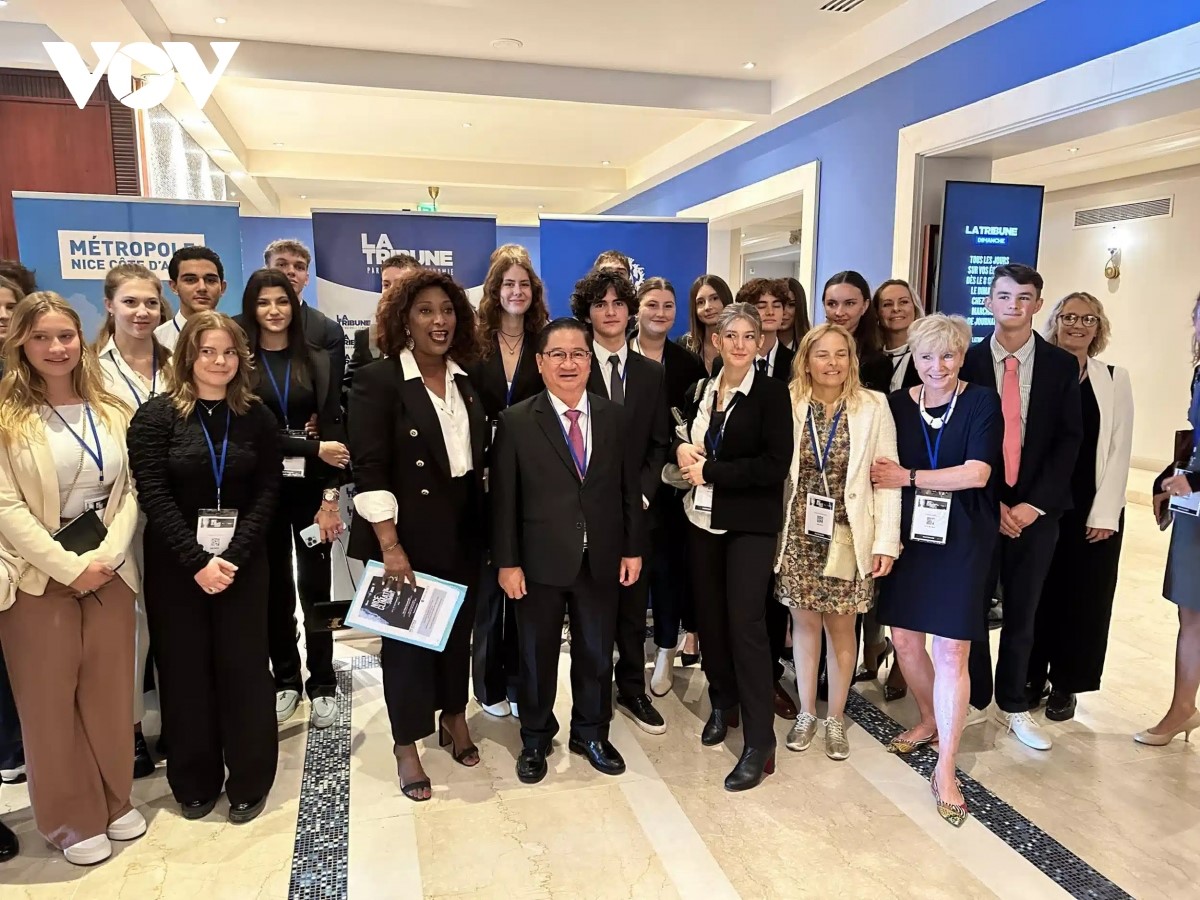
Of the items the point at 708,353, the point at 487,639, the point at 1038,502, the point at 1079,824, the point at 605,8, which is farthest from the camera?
the point at 605,8

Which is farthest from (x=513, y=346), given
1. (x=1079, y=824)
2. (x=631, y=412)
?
(x=1079, y=824)

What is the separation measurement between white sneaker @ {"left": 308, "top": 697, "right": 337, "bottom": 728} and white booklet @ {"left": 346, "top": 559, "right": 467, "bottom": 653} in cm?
88

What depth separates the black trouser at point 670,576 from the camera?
3156 millimetres

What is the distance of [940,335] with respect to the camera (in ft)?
8.14

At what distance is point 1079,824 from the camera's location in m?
2.54

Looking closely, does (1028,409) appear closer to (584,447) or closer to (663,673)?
(584,447)

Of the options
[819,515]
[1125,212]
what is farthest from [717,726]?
[1125,212]

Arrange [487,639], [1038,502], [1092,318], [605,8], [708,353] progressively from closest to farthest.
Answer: [1038,502], [1092,318], [487,639], [708,353], [605,8]

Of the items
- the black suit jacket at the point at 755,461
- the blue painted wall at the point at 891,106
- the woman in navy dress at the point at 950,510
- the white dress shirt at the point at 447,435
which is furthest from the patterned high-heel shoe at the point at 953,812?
the blue painted wall at the point at 891,106

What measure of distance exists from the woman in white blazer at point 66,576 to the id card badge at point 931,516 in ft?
8.19

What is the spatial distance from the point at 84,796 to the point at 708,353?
2767mm

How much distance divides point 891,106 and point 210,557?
513 cm

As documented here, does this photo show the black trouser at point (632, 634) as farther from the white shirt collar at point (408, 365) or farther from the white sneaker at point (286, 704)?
the white sneaker at point (286, 704)

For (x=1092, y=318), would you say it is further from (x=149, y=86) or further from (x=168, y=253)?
(x=149, y=86)
